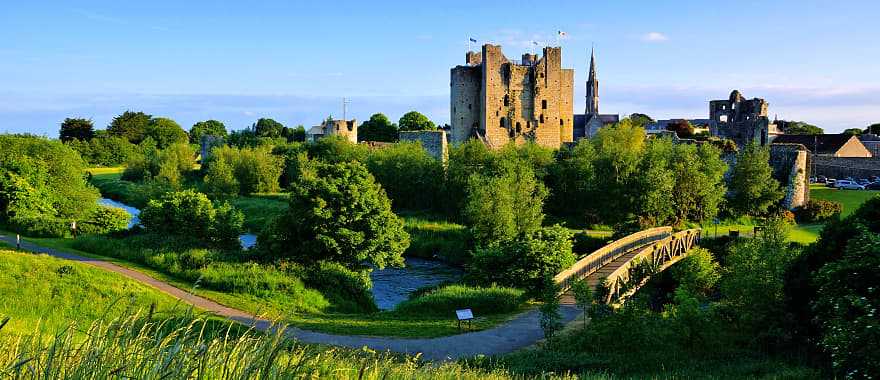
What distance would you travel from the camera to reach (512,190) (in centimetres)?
3900

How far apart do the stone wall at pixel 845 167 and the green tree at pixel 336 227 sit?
191 ft

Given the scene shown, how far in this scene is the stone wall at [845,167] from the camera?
66.8m

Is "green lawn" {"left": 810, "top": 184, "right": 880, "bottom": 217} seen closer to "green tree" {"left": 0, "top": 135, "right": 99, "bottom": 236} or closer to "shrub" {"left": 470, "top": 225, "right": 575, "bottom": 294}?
"shrub" {"left": 470, "top": 225, "right": 575, "bottom": 294}

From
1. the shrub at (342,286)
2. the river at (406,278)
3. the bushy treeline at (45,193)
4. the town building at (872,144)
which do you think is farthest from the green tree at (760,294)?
the town building at (872,144)

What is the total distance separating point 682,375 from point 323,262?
18503mm

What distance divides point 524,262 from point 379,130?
275ft

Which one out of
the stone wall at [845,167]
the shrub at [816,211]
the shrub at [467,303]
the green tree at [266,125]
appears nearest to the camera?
the shrub at [467,303]

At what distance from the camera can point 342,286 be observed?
2716 cm

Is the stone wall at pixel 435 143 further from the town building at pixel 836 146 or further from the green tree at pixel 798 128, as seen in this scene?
the green tree at pixel 798 128

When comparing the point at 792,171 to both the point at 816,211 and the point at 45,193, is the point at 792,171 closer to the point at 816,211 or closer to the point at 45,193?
the point at 816,211

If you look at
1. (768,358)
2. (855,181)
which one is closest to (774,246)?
(768,358)

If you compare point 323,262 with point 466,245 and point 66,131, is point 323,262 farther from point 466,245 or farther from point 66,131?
point 66,131

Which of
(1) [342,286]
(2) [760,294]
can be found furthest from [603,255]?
(2) [760,294]

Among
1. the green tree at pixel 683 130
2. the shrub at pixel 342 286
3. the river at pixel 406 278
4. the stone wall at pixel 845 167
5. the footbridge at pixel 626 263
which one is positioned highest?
the green tree at pixel 683 130
